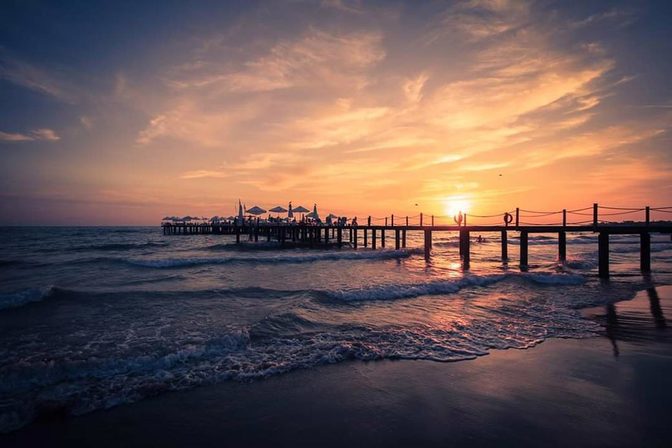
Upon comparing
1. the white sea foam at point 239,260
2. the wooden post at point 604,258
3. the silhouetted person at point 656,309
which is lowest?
the white sea foam at point 239,260

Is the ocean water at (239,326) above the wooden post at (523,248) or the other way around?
the other way around

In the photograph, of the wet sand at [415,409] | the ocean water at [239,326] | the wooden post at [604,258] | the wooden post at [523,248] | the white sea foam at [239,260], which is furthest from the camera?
the white sea foam at [239,260]

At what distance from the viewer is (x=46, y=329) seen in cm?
785

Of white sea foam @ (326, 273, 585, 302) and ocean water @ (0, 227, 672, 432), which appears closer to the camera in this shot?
ocean water @ (0, 227, 672, 432)

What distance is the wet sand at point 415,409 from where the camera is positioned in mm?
3510

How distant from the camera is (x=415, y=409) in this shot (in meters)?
4.08

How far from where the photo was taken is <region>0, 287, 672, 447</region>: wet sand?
351 centimetres

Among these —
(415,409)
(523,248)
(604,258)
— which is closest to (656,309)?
(604,258)

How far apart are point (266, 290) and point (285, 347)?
6.39 m

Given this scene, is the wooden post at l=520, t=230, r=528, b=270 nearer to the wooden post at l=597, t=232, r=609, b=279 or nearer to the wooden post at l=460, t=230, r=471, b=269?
the wooden post at l=460, t=230, r=471, b=269

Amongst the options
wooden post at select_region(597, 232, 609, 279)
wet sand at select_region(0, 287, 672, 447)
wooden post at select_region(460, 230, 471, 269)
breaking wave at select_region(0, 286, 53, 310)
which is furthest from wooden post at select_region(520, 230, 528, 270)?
breaking wave at select_region(0, 286, 53, 310)

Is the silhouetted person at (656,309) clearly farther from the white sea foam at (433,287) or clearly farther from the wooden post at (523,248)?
the wooden post at (523,248)

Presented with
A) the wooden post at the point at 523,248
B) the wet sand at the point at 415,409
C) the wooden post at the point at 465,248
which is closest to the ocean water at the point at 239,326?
the wet sand at the point at 415,409

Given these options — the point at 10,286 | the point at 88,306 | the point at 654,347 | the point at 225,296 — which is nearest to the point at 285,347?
the point at 225,296
